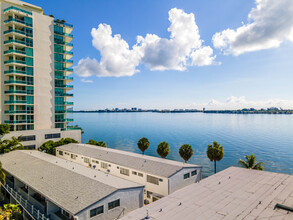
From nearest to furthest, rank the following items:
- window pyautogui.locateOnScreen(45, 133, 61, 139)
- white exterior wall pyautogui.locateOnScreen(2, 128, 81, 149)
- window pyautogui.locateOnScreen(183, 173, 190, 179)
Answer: window pyautogui.locateOnScreen(183, 173, 190, 179) < white exterior wall pyautogui.locateOnScreen(2, 128, 81, 149) < window pyautogui.locateOnScreen(45, 133, 61, 139)

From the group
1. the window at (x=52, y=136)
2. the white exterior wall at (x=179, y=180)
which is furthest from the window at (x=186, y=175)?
the window at (x=52, y=136)

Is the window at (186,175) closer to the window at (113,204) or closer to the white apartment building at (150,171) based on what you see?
the white apartment building at (150,171)

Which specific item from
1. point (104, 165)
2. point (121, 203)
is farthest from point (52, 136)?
point (121, 203)

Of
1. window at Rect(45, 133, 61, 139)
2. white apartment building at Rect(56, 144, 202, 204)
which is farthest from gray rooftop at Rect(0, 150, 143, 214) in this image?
window at Rect(45, 133, 61, 139)

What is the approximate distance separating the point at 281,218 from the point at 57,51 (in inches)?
3231

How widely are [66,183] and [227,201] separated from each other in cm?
2179

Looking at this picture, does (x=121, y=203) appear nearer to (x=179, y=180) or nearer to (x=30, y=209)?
(x=179, y=180)

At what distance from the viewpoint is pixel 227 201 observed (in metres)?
20.8

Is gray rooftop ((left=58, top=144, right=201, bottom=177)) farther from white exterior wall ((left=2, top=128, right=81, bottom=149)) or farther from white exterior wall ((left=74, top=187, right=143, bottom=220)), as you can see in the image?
white exterior wall ((left=2, top=128, right=81, bottom=149))

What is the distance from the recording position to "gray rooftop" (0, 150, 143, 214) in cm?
2294

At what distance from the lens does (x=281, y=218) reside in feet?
54.4

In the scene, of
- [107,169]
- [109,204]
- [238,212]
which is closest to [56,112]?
[107,169]

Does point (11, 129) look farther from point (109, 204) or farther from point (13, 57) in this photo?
point (109, 204)

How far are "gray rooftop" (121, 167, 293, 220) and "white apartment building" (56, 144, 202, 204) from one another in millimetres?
6951
